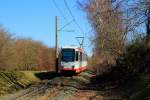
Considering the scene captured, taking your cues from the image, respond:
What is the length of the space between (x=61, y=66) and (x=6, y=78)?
6873 mm

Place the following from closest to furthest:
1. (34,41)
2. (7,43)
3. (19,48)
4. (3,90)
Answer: (3,90)
(7,43)
(19,48)
(34,41)

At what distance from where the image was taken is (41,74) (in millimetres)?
50656

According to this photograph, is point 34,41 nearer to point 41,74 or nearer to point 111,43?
point 41,74

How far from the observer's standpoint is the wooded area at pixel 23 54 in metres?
63.8

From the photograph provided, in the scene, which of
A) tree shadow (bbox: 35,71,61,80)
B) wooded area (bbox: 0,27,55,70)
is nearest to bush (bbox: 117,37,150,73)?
tree shadow (bbox: 35,71,61,80)

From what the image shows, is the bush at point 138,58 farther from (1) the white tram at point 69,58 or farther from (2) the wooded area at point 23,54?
(2) the wooded area at point 23,54

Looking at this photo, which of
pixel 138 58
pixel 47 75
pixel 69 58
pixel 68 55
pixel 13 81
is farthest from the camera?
pixel 47 75

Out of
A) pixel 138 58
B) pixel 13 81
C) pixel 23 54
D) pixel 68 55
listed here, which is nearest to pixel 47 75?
pixel 68 55

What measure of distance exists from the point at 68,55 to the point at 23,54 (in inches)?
1310

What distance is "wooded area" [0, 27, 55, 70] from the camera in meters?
63.8

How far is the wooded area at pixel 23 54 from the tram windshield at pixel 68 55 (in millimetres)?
19151

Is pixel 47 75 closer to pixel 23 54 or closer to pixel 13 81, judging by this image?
pixel 13 81

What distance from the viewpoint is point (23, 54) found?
7550 cm

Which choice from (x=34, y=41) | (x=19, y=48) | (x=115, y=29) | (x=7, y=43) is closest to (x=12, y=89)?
(x=115, y=29)
